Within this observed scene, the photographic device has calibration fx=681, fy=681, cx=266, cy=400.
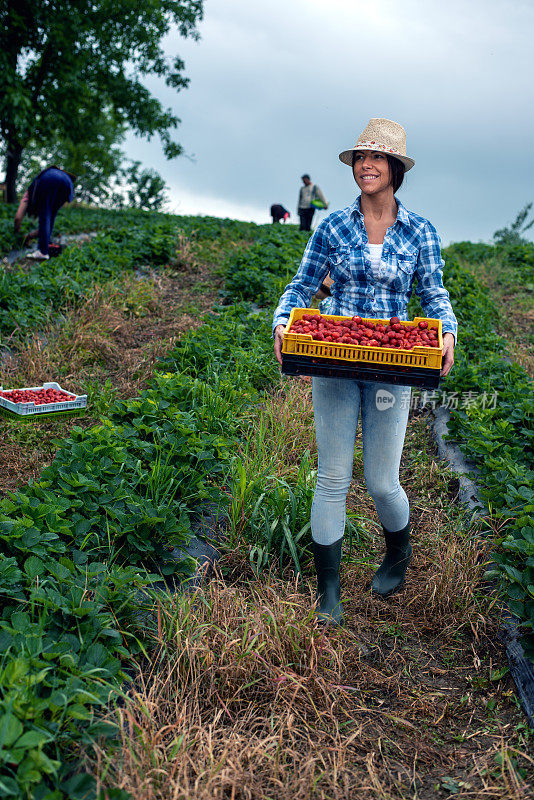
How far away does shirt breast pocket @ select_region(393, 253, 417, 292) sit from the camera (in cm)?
303

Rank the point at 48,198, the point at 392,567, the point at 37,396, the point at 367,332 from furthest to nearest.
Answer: the point at 48,198 → the point at 37,396 → the point at 392,567 → the point at 367,332

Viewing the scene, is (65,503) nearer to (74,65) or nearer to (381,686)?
(381,686)

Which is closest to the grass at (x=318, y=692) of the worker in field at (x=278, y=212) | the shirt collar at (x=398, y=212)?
the shirt collar at (x=398, y=212)

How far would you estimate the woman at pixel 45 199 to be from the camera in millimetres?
10750

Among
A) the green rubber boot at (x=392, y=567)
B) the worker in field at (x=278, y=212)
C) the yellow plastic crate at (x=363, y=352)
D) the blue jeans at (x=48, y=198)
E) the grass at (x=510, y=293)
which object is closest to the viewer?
the yellow plastic crate at (x=363, y=352)

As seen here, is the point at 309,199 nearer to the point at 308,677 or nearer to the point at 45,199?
the point at 45,199

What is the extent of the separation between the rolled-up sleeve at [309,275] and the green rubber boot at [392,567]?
1289 millimetres

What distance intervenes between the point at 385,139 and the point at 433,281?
665mm

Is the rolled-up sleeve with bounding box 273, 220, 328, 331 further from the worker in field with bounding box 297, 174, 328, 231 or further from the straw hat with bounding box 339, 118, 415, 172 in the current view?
the worker in field with bounding box 297, 174, 328, 231

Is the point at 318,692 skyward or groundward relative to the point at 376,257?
groundward

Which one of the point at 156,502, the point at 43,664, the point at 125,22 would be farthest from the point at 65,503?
the point at 125,22

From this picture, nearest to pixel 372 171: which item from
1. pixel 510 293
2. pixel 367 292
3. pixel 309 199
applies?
pixel 367 292

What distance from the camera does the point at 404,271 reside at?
3047 millimetres

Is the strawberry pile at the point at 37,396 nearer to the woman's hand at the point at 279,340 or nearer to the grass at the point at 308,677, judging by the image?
the grass at the point at 308,677
